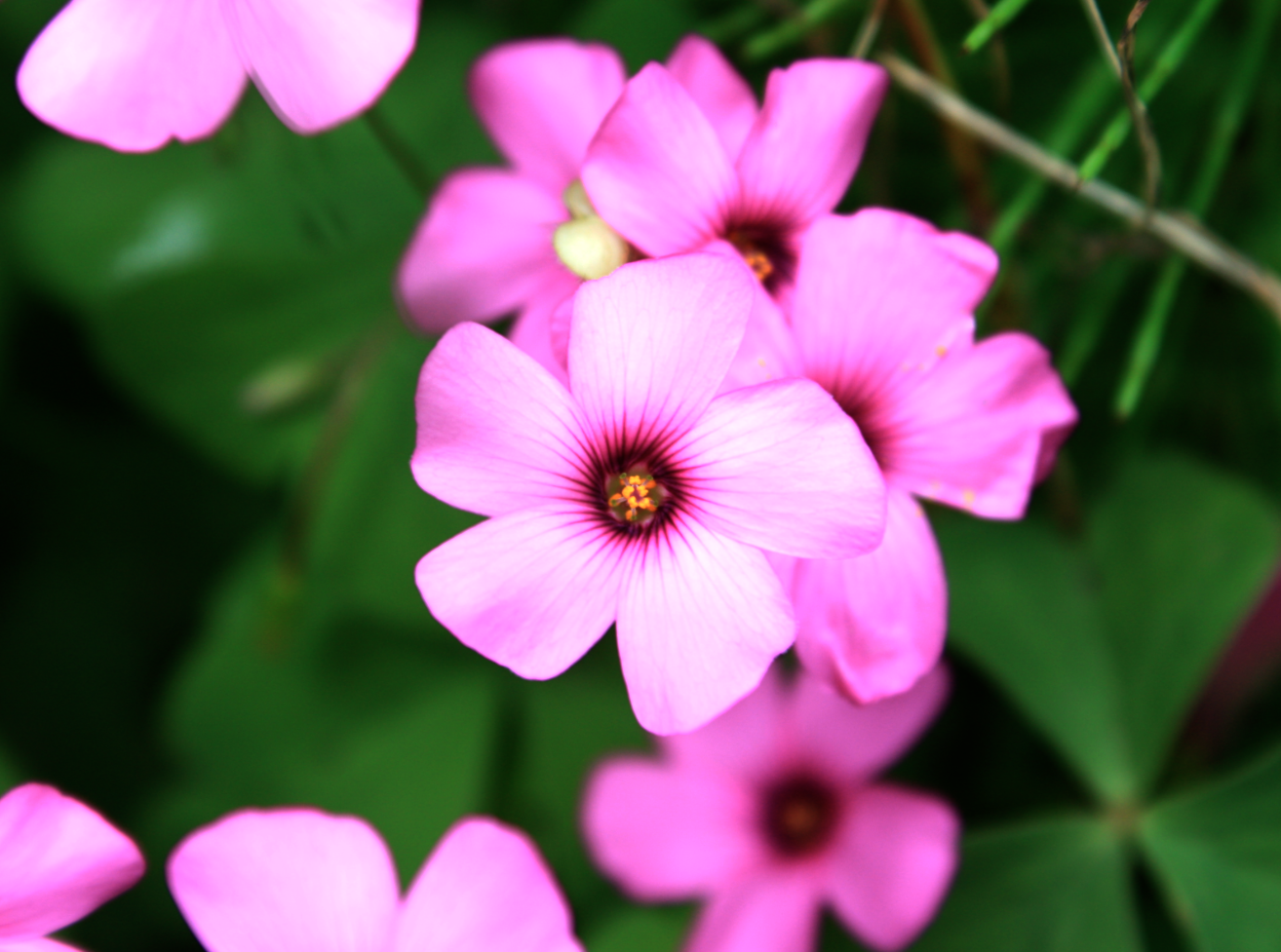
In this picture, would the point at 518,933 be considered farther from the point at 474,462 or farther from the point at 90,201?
the point at 90,201

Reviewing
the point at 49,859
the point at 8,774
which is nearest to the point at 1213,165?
the point at 49,859

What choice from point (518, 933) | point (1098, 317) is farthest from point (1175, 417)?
point (518, 933)

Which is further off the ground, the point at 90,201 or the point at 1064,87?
the point at 1064,87

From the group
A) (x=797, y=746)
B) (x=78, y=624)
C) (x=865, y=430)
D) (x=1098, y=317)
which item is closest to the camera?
(x=865, y=430)

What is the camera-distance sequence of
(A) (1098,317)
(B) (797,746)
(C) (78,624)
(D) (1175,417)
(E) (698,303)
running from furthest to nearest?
(C) (78,624)
(D) (1175,417)
(B) (797,746)
(A) (1098,317)
(E) (698,303)

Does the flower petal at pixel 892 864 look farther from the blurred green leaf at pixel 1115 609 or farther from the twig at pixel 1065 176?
the twig at pixel 1065 176

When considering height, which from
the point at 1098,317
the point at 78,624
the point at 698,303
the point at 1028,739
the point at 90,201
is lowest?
the point at 78,624

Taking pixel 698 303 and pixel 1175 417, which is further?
pixel 1175 417
